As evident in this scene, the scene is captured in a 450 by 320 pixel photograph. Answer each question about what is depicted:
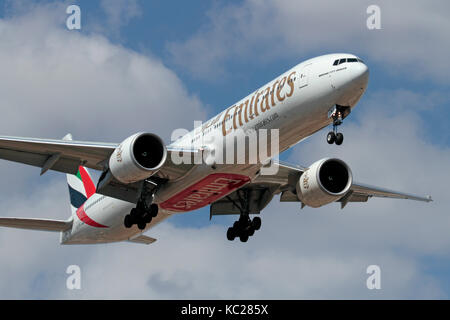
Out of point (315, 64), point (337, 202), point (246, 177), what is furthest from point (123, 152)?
point (337, 202)

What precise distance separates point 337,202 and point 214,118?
30.5 feet

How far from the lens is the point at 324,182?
36.4 meters

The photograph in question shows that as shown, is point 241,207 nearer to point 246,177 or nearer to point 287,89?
point 246,177

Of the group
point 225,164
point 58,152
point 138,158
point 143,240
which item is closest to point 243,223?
point 143,240

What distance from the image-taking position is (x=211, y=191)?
34.1 meters

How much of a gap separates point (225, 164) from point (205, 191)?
2.25m

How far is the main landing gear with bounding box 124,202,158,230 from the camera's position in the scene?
3491 centimetres

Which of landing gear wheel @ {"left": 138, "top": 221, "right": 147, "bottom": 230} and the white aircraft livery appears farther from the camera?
landing gear wheel @ {"left": 138, "top": 221, "right": 147, "bottom": 230}

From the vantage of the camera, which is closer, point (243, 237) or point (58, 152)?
point (58, 152)

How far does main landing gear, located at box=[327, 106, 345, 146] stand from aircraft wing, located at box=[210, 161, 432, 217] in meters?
6.90

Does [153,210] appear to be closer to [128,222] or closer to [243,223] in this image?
[128,222]

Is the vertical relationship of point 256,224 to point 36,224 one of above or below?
below

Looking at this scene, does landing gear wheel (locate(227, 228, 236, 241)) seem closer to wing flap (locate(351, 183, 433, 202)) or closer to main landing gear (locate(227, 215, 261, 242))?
main landing gear (locate(227, 215, 261, 242))

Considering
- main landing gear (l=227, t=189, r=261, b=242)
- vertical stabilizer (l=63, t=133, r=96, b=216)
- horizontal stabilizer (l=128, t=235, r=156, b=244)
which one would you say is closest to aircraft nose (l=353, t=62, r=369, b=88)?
main landing gear (l=227, t=189, r=261, b=242)
